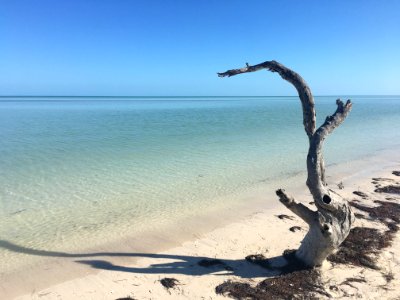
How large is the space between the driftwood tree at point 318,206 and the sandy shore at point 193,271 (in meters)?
0.45

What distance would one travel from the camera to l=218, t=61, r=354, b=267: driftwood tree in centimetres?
468

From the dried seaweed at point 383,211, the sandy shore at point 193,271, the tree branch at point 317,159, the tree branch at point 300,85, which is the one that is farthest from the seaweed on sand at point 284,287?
the dried seaweed at point 383,211

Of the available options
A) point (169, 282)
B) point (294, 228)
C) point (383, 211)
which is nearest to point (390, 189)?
point (383, 211)

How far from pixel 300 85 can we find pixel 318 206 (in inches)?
72.4

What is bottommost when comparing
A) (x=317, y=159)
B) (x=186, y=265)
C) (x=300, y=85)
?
(x=186, y=265)

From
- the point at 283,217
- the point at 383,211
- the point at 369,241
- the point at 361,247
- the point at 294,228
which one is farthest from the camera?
the point at 383,211

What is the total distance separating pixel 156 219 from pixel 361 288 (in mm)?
4432

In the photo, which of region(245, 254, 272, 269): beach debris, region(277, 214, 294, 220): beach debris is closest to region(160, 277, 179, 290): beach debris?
region(245, 254, 272, 269): beach debris

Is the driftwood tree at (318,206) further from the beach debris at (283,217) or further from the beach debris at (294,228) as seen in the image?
the beach debris at (283,217)

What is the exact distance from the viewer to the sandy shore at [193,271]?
4645 mm

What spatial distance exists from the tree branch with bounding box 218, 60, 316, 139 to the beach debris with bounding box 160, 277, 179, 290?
9.67 feet

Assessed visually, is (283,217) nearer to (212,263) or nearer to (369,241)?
(369,241)

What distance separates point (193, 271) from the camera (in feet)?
17.2

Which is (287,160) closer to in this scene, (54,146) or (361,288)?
(361,288)
